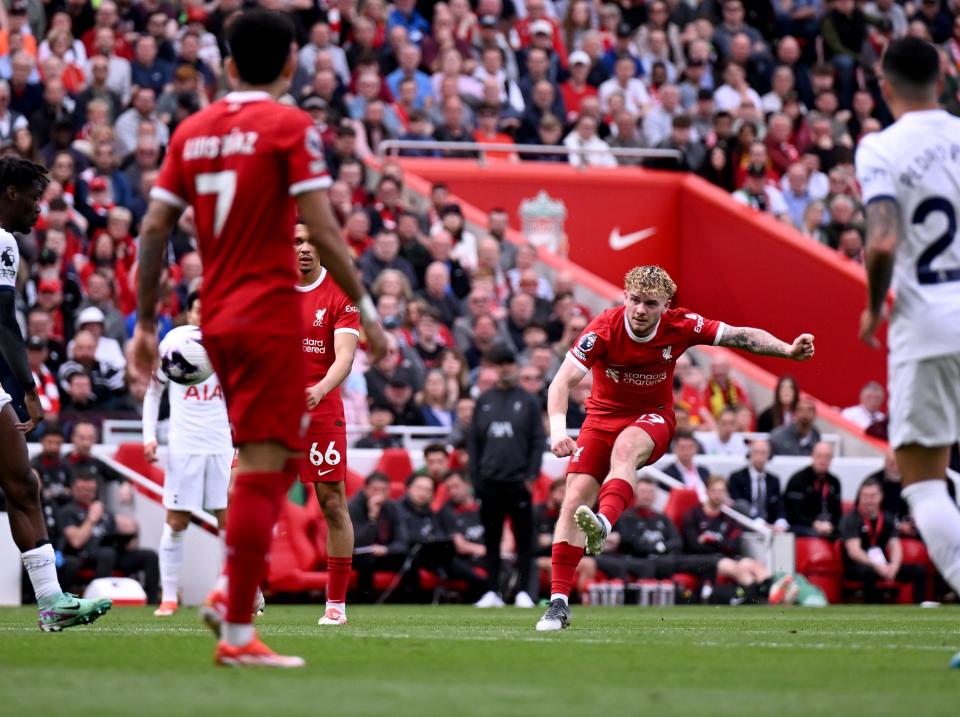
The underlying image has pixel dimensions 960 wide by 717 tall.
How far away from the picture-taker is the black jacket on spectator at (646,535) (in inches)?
785

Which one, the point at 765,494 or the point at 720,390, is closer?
the point at 765,494

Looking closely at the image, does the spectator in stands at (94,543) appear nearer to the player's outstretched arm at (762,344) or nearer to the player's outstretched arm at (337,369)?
the player's outstretched arm at (337,369)

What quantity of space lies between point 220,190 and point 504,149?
61.1ft

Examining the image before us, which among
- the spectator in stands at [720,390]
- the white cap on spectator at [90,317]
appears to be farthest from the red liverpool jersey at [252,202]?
the spectator in stands at [720,390]

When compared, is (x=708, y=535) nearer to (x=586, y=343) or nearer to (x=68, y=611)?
(x=586, y=343)

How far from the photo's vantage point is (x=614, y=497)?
11.9 m

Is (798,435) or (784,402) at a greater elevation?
(784,402)

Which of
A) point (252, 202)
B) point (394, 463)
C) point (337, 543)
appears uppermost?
point (252, 202)

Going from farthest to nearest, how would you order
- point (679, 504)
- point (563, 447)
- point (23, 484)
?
point (679, 504) → point (563, 447) → point (23, 484)

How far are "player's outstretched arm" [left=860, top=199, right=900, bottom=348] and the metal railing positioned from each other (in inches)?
685

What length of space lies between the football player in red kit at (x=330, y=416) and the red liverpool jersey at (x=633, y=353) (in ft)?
5.03

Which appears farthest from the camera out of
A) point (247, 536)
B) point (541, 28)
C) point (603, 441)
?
point (541, 28)

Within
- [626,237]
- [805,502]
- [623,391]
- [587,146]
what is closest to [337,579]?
[623,391]

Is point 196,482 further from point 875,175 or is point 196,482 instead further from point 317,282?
point 875,175
